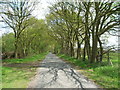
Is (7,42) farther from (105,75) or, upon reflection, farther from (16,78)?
(105,75)

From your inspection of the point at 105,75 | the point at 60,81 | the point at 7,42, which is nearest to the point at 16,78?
the point at 60,81

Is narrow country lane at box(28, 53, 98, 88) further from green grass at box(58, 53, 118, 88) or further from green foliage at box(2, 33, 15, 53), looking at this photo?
green foliage at box(2, 33, 15, 53)

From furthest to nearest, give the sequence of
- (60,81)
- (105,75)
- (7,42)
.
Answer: (7,42)
(105,75)
(60,81)

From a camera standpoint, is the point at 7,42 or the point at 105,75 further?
the point at 7,42

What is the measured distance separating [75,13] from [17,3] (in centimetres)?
1021

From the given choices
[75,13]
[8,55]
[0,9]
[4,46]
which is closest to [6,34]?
[4,46]

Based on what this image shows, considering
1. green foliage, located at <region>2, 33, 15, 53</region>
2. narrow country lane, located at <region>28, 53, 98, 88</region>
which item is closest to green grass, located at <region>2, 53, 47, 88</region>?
narrow country lane, located at <region>28, 53, 98, 88</region>

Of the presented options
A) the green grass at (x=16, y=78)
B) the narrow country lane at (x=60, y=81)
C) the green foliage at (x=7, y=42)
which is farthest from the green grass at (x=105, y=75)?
the green foliage at (x=7, y=42)

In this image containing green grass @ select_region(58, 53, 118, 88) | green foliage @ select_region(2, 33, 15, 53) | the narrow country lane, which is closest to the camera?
the narrow country lane

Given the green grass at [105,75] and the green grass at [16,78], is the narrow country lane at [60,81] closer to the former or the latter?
the green grass at [16,78]

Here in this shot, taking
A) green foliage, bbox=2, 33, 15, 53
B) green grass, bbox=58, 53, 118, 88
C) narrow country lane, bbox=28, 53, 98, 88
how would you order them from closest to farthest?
narrow country lane, bbox=28, 53, 98, 88
green grass, bbox=58, 53, 118, 88
green foliage, bbox=2, 33, 15, 53

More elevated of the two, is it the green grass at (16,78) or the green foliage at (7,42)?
the green foliage at (7,42)

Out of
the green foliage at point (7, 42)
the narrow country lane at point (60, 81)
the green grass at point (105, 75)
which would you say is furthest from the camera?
the green foliage at point (7, 42)

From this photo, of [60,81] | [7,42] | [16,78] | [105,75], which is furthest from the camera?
[7,42]
